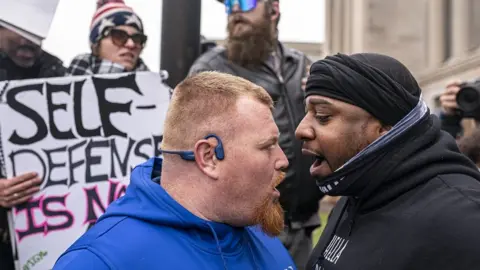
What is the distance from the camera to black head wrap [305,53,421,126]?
2.40m

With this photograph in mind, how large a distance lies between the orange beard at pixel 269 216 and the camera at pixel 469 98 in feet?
5.49

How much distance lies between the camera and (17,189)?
3.45 metres

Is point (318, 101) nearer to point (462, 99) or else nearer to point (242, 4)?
point (462, 99)

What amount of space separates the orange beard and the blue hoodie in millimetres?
91

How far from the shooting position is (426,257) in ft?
7.23

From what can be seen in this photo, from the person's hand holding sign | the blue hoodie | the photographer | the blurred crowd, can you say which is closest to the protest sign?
the person's hand holding sign

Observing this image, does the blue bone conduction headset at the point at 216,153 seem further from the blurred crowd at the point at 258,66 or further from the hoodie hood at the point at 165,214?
the blurred crowd at the point at 258,66

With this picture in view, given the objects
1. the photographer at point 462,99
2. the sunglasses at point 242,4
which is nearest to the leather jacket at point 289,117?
the sunglasses at point 242,4

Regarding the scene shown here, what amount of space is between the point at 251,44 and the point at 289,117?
1.61ft

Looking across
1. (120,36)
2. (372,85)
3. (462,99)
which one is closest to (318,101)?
(372,85)

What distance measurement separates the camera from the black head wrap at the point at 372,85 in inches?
94.7

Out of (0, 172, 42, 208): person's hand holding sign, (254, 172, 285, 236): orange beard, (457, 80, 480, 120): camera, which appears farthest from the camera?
(457, 80, 480, 120): camera

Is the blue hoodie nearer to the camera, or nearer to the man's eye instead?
the man's eye

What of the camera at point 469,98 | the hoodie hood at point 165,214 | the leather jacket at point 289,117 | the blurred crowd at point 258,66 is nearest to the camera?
the hoodie hood at point 165,214
